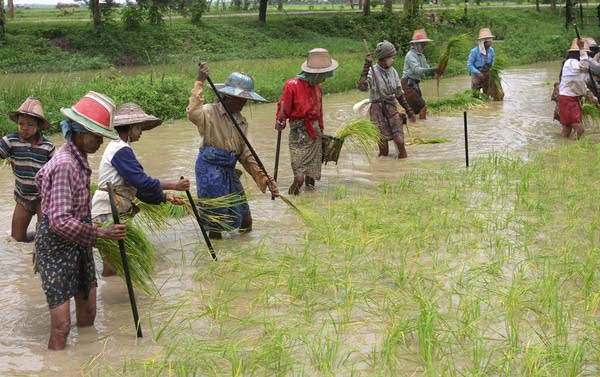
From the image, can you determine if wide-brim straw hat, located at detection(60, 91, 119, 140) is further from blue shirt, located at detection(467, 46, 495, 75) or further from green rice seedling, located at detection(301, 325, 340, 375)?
blue shirt, located at detection(467, 46, 495, 75)

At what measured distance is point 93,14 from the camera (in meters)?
30.1

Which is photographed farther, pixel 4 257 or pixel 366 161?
pixel 366 161

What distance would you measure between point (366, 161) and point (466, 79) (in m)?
13.0

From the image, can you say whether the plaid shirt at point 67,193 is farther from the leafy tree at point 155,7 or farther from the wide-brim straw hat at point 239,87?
the leafy tree at point 155,7

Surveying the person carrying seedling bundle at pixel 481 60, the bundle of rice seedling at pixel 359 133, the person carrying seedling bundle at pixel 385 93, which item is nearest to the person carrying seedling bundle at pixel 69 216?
the bundle of rice seedling at pixel 359 133

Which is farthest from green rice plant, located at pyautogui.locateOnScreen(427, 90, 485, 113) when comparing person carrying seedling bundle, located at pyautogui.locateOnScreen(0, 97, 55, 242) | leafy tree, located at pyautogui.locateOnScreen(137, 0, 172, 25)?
leafy tree, located at pyautogui.locateOnScreen(137, 0, 172, 25)

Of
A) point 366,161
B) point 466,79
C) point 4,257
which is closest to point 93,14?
point 466,79

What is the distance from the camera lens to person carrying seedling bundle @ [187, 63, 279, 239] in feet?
19.5

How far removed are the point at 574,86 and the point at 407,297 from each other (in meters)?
6.70

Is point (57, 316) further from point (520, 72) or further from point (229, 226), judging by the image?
point (520, 72)

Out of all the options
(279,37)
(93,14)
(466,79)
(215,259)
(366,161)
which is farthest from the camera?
(279,37)

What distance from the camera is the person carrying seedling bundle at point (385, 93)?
29.9ft

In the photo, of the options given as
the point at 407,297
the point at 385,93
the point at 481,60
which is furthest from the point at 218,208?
the point at 481,60

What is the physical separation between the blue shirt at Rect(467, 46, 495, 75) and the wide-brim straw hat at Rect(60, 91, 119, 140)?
11.3 m
